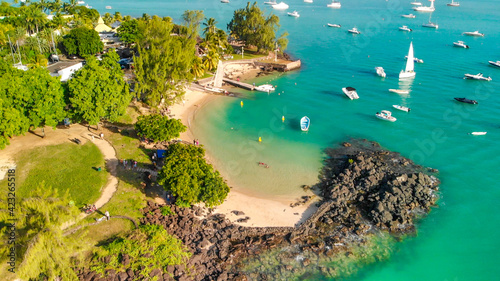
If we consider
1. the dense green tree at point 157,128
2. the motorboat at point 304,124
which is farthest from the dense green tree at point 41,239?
the motorboat at point 304,124

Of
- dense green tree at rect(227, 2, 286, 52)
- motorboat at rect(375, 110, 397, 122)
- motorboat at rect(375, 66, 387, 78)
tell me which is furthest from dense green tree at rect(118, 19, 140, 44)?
motorboat at rect(375, 66, 387, 78)

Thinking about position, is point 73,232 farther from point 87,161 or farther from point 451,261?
point 451,261

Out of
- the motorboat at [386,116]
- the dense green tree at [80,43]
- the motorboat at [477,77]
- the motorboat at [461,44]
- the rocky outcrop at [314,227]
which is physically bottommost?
the rocky outcrop at [314,227]

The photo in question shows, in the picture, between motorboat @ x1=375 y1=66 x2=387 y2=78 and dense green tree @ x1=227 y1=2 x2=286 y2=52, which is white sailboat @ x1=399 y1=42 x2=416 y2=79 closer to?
motorboat @ x1=375 y1=66 x2=387 y2=78

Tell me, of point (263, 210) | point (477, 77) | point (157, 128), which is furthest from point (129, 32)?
point (477, 77)

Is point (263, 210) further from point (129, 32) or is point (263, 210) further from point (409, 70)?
point (409, 70)

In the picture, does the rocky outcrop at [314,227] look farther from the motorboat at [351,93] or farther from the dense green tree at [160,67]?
the motorboat at [351,93]
